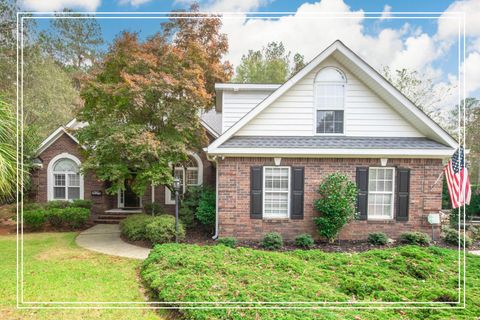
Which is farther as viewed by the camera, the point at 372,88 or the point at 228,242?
the point at 372,88

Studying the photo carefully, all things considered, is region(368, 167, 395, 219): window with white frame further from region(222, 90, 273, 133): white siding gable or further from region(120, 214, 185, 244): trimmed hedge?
region(120, 214, 185, 244): trimmed hedge

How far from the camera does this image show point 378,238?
776 cm

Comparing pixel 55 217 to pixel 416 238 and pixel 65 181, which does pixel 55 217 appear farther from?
pixel 416 238

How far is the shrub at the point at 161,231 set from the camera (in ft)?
25.1

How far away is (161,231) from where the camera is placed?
302 inches

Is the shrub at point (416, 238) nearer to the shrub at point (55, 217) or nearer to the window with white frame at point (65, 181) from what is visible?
the shrub at point (55, 217)

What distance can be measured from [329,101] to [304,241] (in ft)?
14.6

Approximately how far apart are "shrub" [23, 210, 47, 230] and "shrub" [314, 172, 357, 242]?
9794 mm

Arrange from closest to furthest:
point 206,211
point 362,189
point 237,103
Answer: point 362,189, point 206,211, point 237,103

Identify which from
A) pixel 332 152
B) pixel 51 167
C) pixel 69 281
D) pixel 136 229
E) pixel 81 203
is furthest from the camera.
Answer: pixel 51 167

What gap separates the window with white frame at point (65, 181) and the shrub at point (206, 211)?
6.44 metres

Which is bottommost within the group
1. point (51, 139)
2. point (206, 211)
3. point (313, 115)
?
point (206, 211)

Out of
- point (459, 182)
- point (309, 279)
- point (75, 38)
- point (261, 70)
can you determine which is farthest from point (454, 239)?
point (75, 38)

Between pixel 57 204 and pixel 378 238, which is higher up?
pixel 57 204
